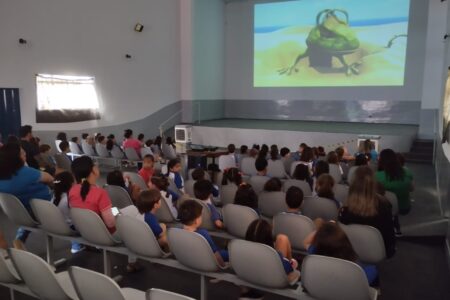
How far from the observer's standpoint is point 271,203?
4.15 m

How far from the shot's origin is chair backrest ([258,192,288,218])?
4.07m

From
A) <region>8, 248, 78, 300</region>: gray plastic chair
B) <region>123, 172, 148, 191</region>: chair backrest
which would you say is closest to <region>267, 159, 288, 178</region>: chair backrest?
<region>123, 172, 148, 191</region>: chair backrest

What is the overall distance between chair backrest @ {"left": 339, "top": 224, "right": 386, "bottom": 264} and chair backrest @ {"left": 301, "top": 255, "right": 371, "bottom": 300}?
71 cm

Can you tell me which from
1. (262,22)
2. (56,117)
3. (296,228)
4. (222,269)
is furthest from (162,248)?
(262,22)

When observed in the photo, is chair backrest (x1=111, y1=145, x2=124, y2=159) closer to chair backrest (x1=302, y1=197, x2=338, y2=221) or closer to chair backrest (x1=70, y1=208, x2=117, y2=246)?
chair backrest (x1=70, y1=208, x2=117, y2=246)

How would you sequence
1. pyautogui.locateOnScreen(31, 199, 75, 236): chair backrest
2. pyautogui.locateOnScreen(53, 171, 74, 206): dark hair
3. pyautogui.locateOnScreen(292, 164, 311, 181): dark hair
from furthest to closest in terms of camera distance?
1. pyautogui.locateOnScreen(292, 164, 311, 181): dark hair
2. pyautogui.locateOnScreen(53, 171, 74, 206): dark hair
3. pyautogui.locateOnScreen(31, 199, 75, 236): chair backrest

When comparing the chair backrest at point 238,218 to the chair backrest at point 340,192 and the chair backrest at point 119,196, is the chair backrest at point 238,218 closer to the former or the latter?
the chair backrest at point 119,196

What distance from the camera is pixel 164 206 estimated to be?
3.96 metres

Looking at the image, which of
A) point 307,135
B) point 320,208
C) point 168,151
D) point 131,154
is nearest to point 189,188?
point 320,208

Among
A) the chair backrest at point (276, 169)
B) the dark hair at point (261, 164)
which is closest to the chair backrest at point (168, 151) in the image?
the chair backrest at point (276, 169)

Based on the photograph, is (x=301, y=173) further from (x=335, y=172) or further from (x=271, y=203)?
(x=271, y=203)

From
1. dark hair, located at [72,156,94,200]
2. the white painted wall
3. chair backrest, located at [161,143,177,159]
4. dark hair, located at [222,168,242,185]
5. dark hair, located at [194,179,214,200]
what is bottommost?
chair backrest, located at [161,143,177,159]

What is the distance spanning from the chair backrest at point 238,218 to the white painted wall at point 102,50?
7.21 m

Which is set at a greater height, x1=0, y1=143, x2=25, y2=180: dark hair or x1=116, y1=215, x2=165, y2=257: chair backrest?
x1=0, y1=143, x2=25, y2=180: dark hair
